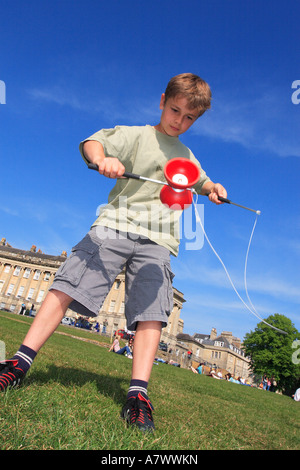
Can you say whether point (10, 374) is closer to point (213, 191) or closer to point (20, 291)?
point (213, 191)

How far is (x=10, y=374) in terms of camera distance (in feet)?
8.60

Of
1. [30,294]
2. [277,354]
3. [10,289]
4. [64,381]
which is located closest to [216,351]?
[277,354]

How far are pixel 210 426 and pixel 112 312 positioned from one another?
225 ft

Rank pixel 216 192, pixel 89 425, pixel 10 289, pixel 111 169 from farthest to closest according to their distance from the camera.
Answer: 1. pixel 10 289
2. pixel 216 192
3. pixel 111 169
4. pixel 89 425

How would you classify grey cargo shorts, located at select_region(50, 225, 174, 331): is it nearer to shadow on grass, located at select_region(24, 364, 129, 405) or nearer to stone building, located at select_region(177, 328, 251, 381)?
shadow on grass, located at select_region(24, 364, 129, 405)

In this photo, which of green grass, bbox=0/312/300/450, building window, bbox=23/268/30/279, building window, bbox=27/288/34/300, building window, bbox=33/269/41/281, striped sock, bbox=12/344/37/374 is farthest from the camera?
building window, bbox=23/268/30/279

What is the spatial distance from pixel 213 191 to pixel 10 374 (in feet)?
8.30

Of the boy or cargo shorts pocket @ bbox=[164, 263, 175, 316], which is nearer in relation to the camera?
the boy

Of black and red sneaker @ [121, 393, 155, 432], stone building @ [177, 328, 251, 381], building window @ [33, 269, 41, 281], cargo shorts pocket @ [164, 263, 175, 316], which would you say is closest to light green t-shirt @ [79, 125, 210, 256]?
cargo shorts pocket @ [164, 263, 175, 316]

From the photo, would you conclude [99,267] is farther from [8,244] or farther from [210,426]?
[8,244]

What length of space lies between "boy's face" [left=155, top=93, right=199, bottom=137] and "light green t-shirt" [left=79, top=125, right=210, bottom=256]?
168 mm

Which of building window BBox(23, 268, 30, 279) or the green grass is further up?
building window BBox(23, 268, 30, 279)

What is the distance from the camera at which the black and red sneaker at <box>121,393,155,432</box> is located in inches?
96.9

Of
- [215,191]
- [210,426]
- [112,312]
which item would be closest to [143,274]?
[215,191]
